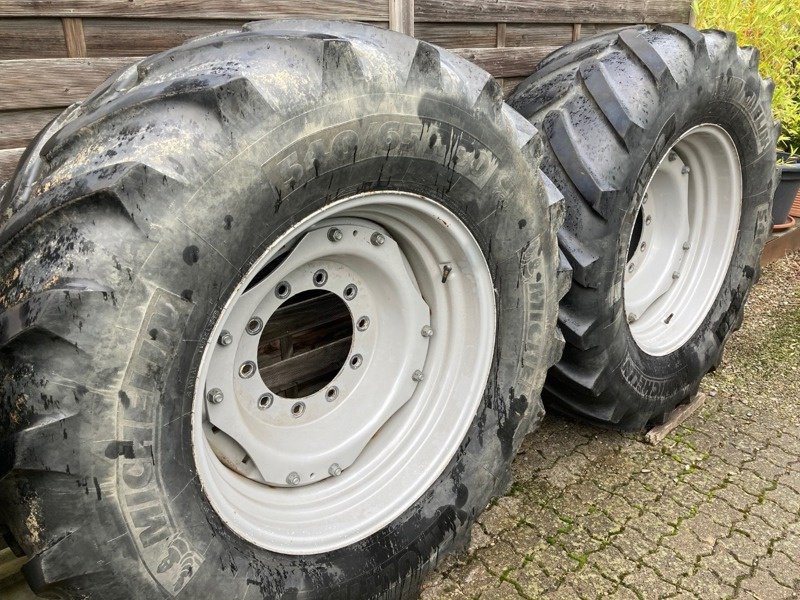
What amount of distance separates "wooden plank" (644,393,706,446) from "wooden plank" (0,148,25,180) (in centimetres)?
222

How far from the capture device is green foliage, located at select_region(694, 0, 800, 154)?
151 inches

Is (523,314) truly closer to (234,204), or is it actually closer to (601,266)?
(601,266)

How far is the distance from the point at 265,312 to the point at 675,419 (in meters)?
1.82

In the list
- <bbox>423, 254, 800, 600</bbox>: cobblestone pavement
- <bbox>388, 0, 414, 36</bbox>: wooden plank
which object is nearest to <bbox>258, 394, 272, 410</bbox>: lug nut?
<bbox>423, 254, 800, 600</bbox>: cobblestone pavement

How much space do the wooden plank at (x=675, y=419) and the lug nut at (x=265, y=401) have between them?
157cm

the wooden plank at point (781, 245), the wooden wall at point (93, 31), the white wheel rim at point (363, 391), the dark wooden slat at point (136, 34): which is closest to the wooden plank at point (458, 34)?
the wooden wall at point (93, 31)

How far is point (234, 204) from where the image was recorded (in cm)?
103

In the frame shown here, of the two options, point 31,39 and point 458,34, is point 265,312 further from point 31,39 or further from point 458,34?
point 458,34

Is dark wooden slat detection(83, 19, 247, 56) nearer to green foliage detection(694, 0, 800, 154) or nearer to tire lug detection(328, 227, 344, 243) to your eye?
tire lug detection(328, 227, 344, 243)

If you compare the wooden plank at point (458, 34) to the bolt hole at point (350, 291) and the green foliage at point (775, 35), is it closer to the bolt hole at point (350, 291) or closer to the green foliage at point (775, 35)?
the bolt hole at point (350, 291)

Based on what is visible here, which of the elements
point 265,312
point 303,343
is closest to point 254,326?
point 265,312

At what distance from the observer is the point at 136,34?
158cm

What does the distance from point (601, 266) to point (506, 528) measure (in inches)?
34.0

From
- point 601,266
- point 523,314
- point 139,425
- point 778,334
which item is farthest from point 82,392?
point 778,334
